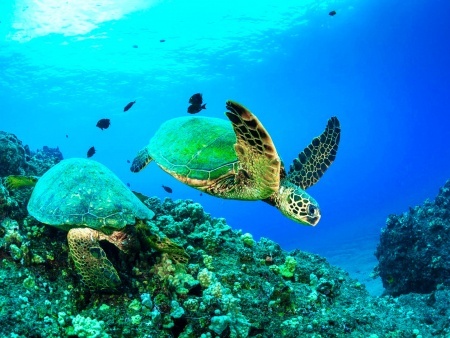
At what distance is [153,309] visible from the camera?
3.16 m

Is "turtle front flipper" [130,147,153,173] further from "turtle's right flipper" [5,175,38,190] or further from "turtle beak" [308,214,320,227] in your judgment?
"turtle beak" [308,214,320,227]

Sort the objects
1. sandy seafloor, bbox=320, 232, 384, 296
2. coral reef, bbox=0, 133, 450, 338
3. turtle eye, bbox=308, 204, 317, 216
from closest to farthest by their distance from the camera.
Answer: coral reef, bbox=0, 133, 450, 338
turtle eye, bbox=308, 204, 317, 216
sandy seafloor, bbox=320, 232, 384, 296

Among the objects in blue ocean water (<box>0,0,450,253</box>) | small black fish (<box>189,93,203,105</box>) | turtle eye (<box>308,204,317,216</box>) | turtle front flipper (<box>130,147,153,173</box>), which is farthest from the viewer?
blue ocean water (<box>0,0,450,253</box>)

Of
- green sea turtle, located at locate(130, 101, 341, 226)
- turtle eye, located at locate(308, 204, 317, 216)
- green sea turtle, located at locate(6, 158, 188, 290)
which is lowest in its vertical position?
green sea turtle, located at locate(6, 158, 188, 290)

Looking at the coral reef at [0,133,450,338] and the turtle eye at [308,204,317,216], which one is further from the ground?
the turtle eye at [308,204,317,216]

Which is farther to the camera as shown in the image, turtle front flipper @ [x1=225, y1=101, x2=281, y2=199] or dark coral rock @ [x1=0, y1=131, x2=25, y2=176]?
dark coral rock @ [x1=0, y1=131, x2=25, y2=176]

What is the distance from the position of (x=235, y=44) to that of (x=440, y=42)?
39.2m

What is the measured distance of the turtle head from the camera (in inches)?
157

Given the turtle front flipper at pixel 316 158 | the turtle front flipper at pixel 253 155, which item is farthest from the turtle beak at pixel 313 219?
the turtle front flipper at pixel 316 158

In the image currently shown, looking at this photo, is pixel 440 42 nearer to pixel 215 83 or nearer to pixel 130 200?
pixel 215 83

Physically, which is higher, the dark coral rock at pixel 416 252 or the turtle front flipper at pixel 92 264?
the dark coral rock at pixel 416 252

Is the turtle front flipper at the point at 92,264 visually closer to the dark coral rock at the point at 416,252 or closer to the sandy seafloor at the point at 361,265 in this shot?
the dark coral rock at the point at 416,252

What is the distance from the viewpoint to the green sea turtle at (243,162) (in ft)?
11.3

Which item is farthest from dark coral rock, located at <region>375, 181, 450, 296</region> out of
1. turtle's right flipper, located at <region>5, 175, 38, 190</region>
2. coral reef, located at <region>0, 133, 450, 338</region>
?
turtle's right flipper, located at <region>5, 175, 38, 190</region>
